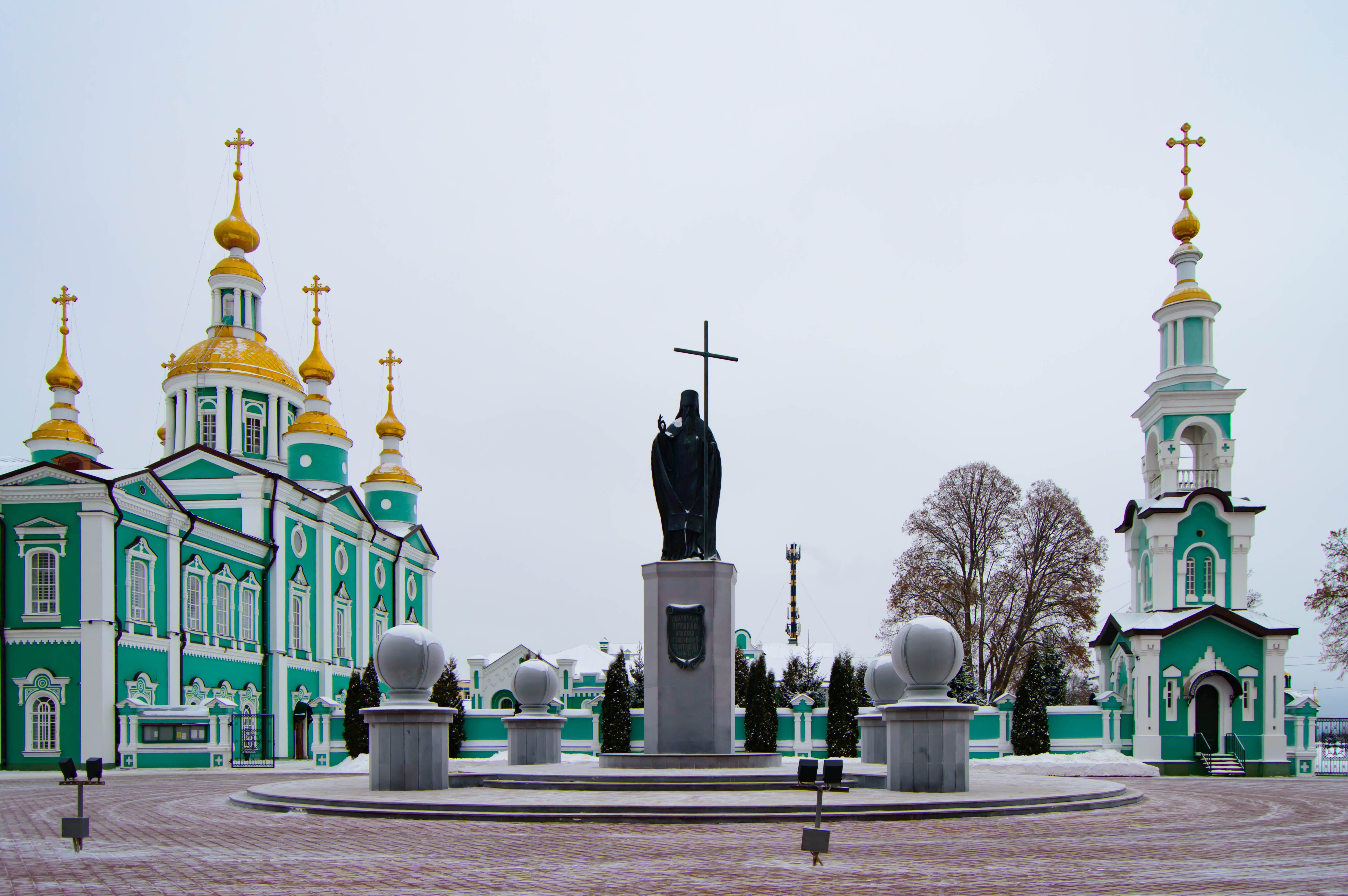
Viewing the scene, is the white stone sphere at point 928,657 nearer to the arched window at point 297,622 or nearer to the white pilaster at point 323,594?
the arched window at point 297,622

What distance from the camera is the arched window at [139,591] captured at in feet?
109

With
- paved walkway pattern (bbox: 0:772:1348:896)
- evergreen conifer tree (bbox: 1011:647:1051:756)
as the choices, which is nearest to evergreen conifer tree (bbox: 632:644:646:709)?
evergreen conifer tree (bbox: 1011:647:1051:756)

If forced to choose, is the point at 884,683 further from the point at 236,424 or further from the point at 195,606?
the point at 236,424

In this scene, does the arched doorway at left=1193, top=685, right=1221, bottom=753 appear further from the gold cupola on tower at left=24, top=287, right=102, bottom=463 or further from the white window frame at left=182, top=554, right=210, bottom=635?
the gold cupola on tower at left=24, top=287, right=102, bottom=463

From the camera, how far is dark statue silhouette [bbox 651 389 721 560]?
16500mm

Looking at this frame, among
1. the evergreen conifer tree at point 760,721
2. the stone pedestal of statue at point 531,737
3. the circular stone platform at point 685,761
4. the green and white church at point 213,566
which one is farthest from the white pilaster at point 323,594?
the circular stone platform at point 685,761

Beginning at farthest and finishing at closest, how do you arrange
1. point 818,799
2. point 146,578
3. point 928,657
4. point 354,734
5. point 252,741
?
point 252,741 < point 146,578 < point 354,734 < point 928,657 < point 818,799

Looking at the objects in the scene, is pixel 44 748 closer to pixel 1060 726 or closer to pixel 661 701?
pixel 661 701

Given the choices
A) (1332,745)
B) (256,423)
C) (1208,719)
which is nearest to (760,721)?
(1208,719)

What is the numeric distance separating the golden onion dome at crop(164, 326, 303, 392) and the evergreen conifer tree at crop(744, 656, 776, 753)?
27046 millimetres

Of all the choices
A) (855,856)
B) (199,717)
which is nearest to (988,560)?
(199,717)

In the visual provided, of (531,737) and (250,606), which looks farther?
(250,606)

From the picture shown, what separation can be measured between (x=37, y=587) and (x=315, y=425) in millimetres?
18249

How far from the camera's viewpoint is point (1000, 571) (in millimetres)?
38469
